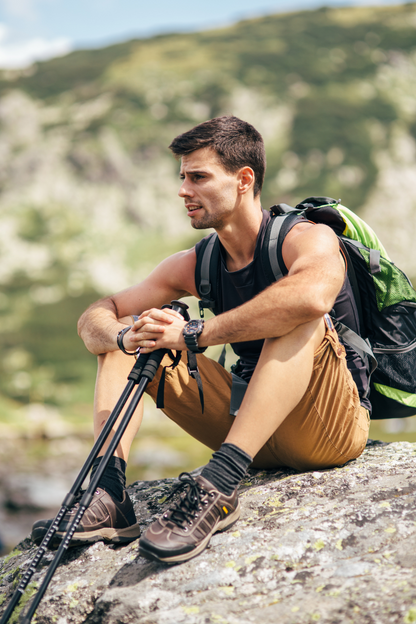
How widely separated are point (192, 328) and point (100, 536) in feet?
6.20

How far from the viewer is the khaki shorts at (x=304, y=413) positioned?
494cm

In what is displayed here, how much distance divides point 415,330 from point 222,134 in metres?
2.78

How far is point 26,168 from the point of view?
449 feet

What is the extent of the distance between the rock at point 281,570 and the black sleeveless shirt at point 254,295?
975 millimetres

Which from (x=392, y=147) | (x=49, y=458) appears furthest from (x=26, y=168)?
(x=49, y=458)

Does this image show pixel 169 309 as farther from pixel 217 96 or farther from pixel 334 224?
pixel 217 96

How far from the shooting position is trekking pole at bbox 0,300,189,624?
4109mm

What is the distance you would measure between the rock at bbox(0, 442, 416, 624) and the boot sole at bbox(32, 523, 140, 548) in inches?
3.4

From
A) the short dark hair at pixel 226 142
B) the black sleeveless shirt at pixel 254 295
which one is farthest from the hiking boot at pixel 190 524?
the short dark hair at pixel 226 142

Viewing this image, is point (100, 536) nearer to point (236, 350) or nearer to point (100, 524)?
point (100, 524)

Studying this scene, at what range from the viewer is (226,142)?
227 inches

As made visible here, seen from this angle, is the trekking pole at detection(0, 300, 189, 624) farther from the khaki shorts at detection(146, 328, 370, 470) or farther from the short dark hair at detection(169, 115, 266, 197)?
the short dark hair at detection(169, 115, 266, 197)

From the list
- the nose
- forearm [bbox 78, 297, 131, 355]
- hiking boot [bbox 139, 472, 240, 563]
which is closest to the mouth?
the nose

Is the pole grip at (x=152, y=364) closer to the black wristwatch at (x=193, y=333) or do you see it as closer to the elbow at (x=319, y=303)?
the black wristwatch at (x=193, y=333)
